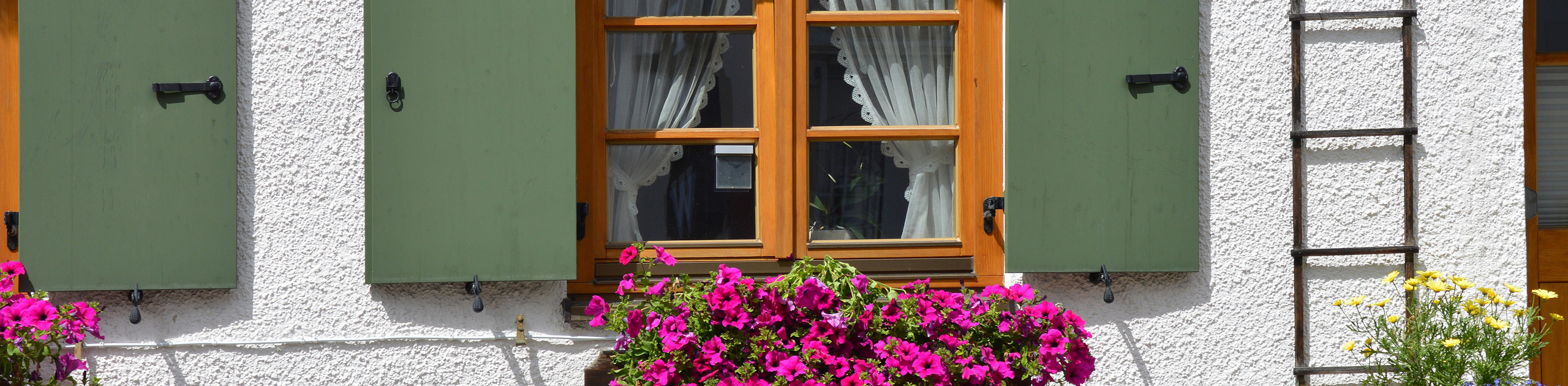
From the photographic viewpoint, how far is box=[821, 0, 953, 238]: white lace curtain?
2.69m

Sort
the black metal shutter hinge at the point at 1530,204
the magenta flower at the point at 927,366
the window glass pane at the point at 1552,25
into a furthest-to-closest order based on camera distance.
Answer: the window glass pane at the point at 1552,25 < the black metal shutter hinge at the point at 1530,204 < the magenta flower at the point at 927,366

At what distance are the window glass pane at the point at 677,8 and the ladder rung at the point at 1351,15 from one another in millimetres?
1551

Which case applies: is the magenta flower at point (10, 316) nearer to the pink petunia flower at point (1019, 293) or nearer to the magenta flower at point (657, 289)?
the magenta flower at point (657, 289)

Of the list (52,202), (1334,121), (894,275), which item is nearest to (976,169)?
(894,275)

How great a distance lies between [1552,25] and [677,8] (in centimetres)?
270

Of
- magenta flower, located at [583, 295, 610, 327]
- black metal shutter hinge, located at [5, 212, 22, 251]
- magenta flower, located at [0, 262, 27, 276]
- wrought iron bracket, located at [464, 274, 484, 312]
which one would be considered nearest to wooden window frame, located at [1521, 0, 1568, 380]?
magenta flower, located at [583, 295, 610, 327]

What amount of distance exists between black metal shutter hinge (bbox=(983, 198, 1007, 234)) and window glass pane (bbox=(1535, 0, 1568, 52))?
180 centimetres

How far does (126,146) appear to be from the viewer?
2.38 m

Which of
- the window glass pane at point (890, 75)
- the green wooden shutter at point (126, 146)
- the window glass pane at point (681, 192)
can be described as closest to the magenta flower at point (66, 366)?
the green wooden shutter at point (126, 146)

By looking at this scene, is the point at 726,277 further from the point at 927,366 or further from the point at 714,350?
the point at 927,366

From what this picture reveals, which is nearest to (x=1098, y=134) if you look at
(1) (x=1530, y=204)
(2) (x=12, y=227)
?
(1) (x=1530, y=204)

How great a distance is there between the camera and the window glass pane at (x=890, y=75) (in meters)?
2.68

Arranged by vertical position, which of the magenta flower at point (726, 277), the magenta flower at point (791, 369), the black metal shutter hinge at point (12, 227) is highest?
the black metal shutter hinge at point (12, 227)

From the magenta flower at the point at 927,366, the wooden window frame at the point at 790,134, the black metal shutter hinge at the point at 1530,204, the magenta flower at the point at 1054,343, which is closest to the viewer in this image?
the magenta flower at the point at 927,366
